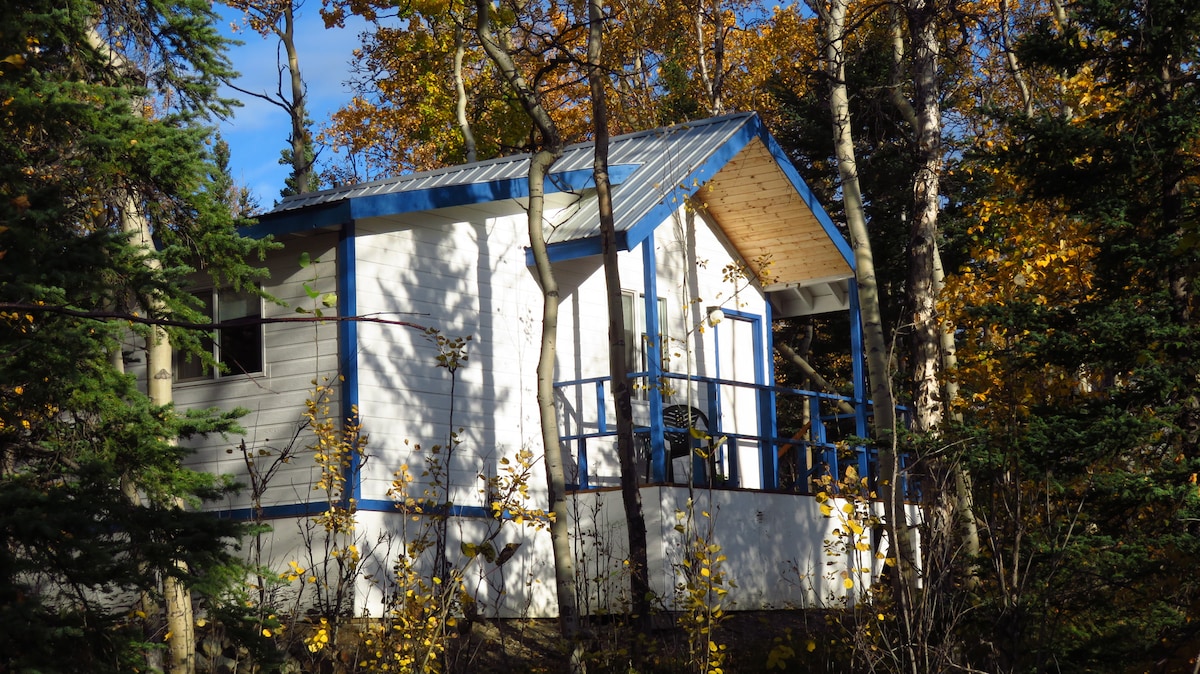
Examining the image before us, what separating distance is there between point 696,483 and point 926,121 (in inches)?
194

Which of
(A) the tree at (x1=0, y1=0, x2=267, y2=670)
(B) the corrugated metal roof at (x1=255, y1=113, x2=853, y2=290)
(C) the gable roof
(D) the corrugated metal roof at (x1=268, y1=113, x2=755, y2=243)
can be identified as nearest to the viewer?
(A) the tree at (x1=0, y1=0, x2=267, y2=670)

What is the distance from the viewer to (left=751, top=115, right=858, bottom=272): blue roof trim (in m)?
15.9

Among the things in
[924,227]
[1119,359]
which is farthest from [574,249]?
[1119,359]

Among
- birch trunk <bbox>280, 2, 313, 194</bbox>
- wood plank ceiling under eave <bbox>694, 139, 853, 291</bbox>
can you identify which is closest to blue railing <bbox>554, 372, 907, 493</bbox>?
wood plank ceiling under eave <bbox>694, 139, 853, 291</bbox>

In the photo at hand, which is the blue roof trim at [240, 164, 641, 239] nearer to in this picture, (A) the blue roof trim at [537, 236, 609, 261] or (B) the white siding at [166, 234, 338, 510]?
(B) the white siding at [166, 234, 338, 510]

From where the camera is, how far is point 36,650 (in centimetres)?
577

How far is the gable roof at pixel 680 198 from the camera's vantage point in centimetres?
1306

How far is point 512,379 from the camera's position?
14148 mm

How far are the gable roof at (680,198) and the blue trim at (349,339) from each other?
36 cm

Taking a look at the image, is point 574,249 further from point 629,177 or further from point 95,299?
point 95,299

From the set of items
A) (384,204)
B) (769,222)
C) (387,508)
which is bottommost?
(387,508)

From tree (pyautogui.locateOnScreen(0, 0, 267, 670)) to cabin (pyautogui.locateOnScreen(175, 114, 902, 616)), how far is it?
6.37 ft

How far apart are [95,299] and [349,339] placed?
14.2 ft

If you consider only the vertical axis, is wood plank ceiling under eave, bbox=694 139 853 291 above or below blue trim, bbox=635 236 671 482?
above
